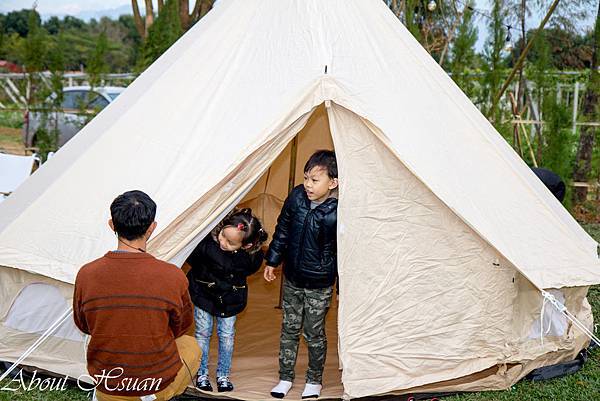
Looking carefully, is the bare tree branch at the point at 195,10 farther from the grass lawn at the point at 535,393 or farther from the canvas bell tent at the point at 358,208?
the grass lawn at the point at 535,393

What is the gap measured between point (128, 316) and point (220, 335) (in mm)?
1393

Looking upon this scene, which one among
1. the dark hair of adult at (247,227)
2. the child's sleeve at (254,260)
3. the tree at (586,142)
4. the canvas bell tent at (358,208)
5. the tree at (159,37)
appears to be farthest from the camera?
the tree at (586,142)

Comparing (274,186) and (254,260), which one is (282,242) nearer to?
(254,260)

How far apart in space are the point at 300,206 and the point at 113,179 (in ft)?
3.31

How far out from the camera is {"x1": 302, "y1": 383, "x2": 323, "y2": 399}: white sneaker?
4207 mm

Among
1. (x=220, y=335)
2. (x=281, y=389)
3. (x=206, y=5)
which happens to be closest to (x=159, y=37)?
(x=206, y=5)

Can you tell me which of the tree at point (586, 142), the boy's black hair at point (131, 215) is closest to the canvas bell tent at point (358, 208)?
the boy's black hair at point (131, 215)

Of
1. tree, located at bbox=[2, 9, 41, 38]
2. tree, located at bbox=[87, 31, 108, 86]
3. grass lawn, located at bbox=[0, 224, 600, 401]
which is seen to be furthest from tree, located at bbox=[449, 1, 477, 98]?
tree, located at bbox=[2, 9, 41, 38]

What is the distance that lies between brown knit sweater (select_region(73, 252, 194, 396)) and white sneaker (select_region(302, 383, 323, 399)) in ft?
4.26

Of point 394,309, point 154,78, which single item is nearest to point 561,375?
point 394,309

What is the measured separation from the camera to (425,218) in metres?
4.12

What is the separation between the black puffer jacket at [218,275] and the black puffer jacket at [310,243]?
0.61 feet

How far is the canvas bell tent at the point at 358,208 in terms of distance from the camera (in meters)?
4.01

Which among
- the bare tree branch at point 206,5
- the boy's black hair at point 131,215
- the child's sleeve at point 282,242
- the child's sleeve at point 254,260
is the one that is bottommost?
the child's sleeve at point 254,260
